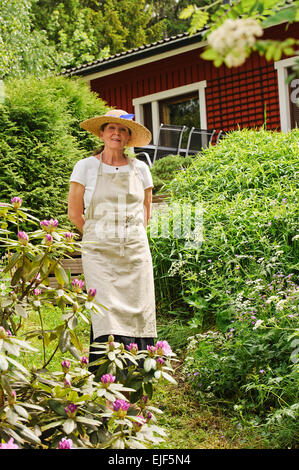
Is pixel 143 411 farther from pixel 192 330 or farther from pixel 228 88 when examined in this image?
pixel 228 88

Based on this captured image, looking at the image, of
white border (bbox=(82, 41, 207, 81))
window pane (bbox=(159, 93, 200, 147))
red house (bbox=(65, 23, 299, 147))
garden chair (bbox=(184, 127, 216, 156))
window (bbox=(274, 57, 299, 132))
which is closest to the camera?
garden chair (bbox=(184, 127, 216, 156))

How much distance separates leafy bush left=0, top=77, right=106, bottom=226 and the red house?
17.7 feet

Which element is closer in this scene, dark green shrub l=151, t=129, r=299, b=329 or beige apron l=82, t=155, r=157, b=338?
beige apron l=82, t=155, r=157, b=338

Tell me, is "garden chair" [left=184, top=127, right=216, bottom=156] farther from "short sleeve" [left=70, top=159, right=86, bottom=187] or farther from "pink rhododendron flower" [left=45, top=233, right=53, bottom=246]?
"pink rhododendron flower" [left=45, top=233, right=53, bottom=246]

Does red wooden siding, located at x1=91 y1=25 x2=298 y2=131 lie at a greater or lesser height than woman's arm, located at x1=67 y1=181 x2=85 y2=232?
greater

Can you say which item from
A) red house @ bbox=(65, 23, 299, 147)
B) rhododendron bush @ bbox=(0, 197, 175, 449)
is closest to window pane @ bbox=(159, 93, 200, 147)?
red house @ bbox=(65, 23, 299, 147)

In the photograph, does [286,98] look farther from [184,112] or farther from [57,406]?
[57,406]

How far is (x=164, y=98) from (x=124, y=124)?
1083 centimetres

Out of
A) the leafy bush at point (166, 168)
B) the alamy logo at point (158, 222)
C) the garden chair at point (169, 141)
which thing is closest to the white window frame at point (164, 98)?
the garden chair at point (169, 141)

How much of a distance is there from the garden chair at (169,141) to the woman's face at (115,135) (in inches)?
252

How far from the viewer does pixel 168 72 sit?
14.0 meters

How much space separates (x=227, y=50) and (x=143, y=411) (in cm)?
186

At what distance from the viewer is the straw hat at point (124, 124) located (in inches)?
142

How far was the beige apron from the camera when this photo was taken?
11.4 ft
